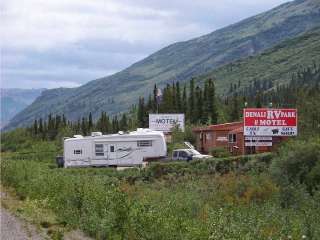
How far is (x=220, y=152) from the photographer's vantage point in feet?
185

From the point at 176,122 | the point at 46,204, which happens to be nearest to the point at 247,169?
the point at 46,204

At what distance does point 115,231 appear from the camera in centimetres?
1578

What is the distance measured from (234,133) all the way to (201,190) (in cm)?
2195

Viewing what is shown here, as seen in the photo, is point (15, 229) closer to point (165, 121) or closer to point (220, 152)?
point (220, 152)

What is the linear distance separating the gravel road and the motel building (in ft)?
111

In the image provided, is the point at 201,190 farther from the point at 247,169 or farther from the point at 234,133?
the point at 234,133

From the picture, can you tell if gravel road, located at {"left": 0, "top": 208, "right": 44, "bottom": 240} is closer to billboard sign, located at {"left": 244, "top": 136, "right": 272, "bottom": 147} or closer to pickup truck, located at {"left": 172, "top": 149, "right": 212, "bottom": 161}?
pickup truck, located at {"left": 172, "top": 149, "right": 212, "bottom": 161}

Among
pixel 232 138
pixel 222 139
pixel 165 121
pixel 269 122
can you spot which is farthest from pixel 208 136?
pixel 165 121

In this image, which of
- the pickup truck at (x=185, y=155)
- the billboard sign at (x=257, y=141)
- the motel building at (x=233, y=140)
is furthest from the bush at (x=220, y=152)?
the billboard sign at (x=257, y=141)

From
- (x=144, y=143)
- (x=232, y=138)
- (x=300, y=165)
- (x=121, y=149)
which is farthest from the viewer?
(x=232, y=138)

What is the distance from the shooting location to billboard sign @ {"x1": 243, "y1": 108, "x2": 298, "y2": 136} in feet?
170

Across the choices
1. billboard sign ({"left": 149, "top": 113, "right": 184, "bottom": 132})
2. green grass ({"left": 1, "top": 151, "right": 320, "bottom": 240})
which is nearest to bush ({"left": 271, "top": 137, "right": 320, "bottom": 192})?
green grass ({"left": 1, "top": 151, "right": 320, "bottom": 240})

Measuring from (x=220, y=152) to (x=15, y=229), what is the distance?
1577 inches

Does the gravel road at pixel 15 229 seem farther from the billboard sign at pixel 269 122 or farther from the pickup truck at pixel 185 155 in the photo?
the billboard sign at pixel 269 122
